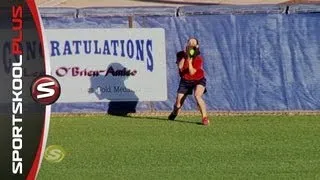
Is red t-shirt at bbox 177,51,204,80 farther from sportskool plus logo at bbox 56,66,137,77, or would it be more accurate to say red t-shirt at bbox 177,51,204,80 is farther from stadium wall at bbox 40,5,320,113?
sportskool plus logo at bbox 56,66,137,77

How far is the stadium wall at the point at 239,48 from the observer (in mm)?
16031

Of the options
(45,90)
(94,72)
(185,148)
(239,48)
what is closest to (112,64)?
(94,72)

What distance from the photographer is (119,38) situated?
16156mm

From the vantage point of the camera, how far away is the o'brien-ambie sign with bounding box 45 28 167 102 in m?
16.1

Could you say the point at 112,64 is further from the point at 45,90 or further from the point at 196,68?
the point at 45,90

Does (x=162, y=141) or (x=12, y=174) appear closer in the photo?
(x=12, y=174)

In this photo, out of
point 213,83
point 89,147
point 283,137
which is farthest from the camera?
point 213,83

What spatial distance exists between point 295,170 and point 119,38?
6.76m

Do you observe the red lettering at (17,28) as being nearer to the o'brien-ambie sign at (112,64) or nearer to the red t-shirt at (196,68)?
the red t-shirt at (196,68)

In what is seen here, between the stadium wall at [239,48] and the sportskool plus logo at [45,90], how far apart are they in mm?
12367

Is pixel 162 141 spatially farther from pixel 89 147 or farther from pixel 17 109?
pixel 17 109

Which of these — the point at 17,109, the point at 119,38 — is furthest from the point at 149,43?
the point at 17,109

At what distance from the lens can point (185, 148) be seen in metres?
11.9

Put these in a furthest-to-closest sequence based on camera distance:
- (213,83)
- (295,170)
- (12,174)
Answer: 1. (213,83)
2. (295,170)
3. (12,174)
